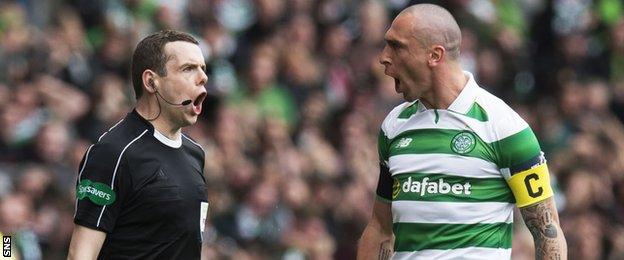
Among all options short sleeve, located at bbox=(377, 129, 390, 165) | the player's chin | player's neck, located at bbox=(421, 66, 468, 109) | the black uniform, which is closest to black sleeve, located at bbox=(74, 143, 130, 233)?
the black uniform

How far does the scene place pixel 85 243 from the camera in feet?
21.0

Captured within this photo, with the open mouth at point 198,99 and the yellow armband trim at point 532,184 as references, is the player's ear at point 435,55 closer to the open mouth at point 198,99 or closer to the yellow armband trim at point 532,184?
the yellow armband trim at point 532,184

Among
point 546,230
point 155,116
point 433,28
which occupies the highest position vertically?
point 433,28

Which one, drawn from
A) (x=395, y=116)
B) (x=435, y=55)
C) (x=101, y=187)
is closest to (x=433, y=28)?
(x=435, y=55)

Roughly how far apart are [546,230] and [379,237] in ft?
3.15

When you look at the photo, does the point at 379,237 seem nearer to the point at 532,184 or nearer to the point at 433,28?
the point at 532,184

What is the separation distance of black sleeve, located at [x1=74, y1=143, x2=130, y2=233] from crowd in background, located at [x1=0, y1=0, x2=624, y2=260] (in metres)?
Result: 4.36

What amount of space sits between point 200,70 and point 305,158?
7010 mm

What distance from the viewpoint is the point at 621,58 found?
1659 centimetres

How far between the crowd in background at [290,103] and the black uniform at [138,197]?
427 cm

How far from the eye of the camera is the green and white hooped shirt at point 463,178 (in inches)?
261

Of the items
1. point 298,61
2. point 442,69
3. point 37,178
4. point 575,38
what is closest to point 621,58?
point 575,38

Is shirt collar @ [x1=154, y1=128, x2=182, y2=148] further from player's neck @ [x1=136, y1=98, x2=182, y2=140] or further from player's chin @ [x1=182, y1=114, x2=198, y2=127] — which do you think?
player's chin @ [x1=182, y1=114, x2=198, y2=127]

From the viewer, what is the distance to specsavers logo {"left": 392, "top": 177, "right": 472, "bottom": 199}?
21.9 ft
